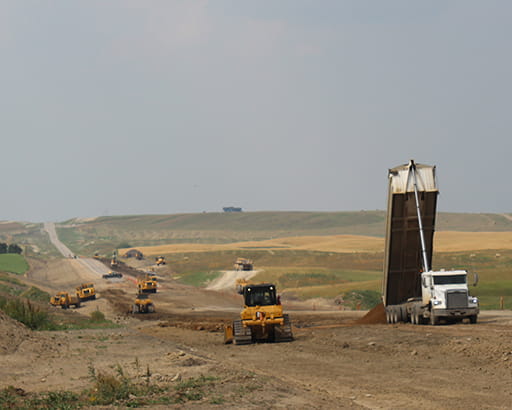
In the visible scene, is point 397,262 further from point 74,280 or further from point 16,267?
point 16,267

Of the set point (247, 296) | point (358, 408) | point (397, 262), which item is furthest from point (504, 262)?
point (358, 408)

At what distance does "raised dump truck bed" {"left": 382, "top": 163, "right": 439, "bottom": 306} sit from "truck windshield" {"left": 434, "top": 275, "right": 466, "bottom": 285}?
114 cm

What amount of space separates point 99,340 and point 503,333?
1832 centimetres

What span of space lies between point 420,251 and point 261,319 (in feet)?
31.0

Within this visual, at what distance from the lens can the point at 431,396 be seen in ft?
54.6

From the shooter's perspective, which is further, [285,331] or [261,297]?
[285,331]

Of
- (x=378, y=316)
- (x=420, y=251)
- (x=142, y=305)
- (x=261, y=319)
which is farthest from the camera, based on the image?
(x=142, y=305)

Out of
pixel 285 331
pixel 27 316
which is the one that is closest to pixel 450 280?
pixel 285 331

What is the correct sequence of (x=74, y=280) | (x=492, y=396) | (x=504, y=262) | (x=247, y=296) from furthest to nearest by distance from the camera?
(x=74, y=280) < (x=504, y=262) < (x=247, y=296) < (x=492, y=396)

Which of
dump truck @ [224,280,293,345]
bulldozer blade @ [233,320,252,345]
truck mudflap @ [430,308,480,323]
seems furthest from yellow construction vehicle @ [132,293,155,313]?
truck mudflap @ [430,308,480,323]

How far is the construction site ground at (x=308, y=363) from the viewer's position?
54.4 feet

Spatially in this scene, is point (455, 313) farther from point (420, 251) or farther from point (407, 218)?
point (407, 218)

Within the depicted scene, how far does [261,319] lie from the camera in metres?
29.5

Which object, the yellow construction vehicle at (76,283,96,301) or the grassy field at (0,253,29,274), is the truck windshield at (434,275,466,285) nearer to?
the yellow construction vehicle at (76,283,96,301)
